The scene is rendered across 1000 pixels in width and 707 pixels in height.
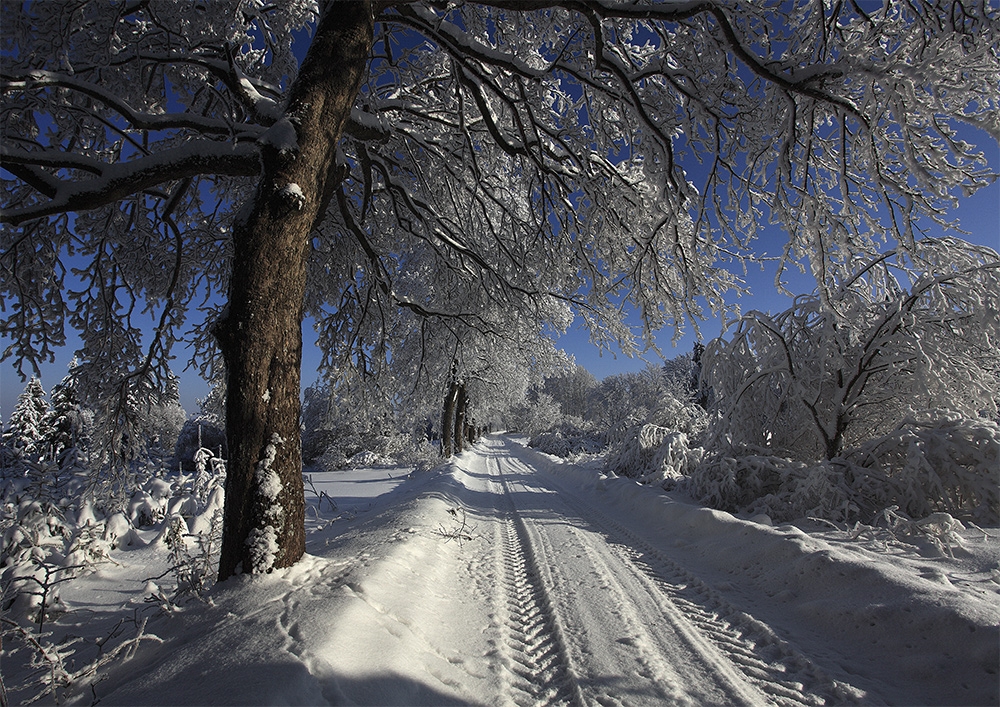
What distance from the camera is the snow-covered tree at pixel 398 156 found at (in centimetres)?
285

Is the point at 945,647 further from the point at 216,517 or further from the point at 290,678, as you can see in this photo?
the point at 216,517

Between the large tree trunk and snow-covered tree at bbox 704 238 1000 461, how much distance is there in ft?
15.8

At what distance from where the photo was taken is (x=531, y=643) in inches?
108

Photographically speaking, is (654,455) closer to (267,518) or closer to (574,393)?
(267,518)

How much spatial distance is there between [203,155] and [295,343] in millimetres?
1655

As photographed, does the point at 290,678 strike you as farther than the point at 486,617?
No

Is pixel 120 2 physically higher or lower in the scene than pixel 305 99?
higher

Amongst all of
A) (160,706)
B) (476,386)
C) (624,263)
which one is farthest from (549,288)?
(476,386)

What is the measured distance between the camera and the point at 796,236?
372cm

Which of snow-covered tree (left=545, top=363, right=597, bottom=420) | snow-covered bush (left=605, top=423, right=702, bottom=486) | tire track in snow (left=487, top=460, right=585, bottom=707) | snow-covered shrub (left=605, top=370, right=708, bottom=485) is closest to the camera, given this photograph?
tire track in snow (left=487, top=460, right=585, bottom=707)

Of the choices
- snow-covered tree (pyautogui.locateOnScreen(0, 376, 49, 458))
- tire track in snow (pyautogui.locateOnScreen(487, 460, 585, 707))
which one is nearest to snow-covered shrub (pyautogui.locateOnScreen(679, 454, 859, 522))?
tire track in snow (pyautogui.locateOnScreen(487, 460, 585, 707))

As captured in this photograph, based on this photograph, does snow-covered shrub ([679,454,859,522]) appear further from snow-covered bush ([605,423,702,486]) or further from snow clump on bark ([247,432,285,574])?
snow clump on bark ([247,432,285,574])

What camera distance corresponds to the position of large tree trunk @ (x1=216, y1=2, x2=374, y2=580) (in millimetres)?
2711

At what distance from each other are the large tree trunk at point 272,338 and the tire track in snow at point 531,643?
1.60 meters
